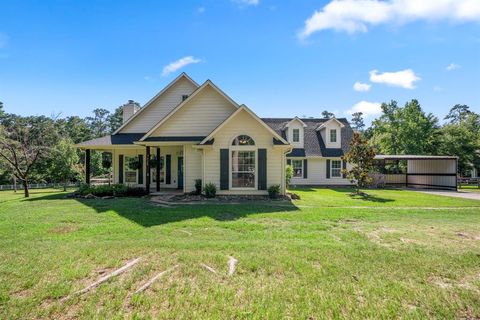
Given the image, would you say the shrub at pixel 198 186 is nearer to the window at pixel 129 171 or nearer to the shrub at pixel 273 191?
the shrub at pixel 273 191

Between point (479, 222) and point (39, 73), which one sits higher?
point (39, 73)

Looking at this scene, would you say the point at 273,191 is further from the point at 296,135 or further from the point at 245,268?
the point at 296,135

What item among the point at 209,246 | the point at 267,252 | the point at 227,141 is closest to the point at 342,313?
the point at 267,252

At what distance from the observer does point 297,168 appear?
23.0 metres

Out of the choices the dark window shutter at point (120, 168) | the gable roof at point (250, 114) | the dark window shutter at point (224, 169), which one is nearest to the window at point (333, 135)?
the gable roof at point (250, 114)

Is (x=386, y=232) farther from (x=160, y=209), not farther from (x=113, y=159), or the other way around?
(x=113, y=159)

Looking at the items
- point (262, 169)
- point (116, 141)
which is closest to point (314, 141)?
point (262, 169)

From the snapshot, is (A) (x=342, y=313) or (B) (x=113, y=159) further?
(B) (x=113, y=159)

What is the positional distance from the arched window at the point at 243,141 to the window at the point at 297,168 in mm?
10777

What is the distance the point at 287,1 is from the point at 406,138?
30.6m

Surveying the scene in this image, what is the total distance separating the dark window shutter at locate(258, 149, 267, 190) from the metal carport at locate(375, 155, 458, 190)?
1498cm

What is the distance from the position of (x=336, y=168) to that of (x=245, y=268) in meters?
20.5

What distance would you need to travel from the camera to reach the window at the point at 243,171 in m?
13.3

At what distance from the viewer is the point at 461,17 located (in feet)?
31.1
